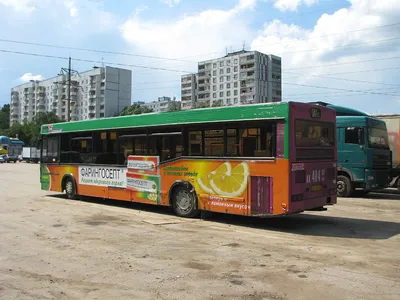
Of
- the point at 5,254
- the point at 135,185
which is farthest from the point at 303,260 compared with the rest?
the point at 135,185

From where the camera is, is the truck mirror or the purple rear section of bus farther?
the truck mirror

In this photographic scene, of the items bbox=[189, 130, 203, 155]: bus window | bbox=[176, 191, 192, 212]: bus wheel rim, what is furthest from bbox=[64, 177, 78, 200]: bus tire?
bbox=[189, 130, 203, 155]: bus window

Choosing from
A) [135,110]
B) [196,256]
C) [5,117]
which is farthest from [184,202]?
[5,117]

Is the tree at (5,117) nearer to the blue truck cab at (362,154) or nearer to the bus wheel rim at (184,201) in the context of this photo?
the blue truck cab at (362,154)

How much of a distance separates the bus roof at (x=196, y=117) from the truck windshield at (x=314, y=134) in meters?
0.61

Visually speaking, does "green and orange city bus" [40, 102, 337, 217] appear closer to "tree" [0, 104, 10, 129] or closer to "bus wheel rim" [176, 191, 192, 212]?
"bus wheel rim" [176, 191, 192, 212]

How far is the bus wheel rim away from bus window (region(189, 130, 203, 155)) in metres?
1.16

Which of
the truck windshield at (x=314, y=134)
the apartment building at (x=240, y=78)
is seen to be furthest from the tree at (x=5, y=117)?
the truck windshield at (x=314, y=134)

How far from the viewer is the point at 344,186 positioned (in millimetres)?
15414

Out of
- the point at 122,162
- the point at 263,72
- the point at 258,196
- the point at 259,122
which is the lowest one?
the point at 258,196

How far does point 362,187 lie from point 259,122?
8208 mm

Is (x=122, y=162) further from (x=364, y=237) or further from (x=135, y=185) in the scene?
(x=364, y=237)

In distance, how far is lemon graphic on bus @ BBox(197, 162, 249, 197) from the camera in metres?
9.20

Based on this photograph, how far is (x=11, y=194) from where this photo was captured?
16.3 m
